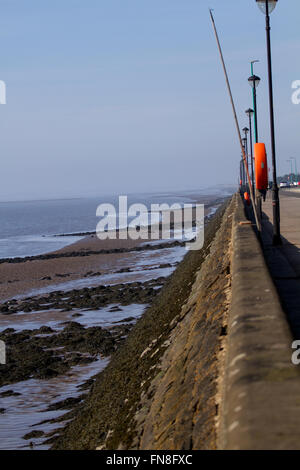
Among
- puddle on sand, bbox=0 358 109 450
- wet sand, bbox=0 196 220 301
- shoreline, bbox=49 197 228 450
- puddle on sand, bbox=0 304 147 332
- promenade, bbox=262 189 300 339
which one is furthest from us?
wet sand, bbox=0 196 220 301

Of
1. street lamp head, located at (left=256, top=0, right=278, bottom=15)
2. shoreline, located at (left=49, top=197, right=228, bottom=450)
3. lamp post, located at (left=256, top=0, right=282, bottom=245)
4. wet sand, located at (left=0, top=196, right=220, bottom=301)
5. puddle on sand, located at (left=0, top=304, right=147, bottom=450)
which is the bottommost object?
wet sand, located at (left=0, top=196, right=220, bottom=301)

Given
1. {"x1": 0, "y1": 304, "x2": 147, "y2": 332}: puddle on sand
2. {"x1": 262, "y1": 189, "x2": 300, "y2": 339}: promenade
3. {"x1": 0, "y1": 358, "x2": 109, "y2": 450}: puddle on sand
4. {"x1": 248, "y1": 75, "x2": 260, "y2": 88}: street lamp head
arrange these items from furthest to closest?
{"x1": 248, "y1": 75, "x2": 260, "y2": 88}: street lamp head → {"x1": 0, "y1": 304, "x2": 147, "y2": 332}: puddle on sand → {"x1": 0, "y1": 358, "x2": 109, "y2": 450}: puddle on sand → {"x1": 262, "y1": 189, "x2": 300, "y2": 339}: promenade

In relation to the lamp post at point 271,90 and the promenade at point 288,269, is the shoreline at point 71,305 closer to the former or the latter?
the promenade at point 288,269

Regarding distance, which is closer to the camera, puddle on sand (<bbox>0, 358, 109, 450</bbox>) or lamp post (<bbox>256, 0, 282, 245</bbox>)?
puddle on sand (<bbox>0, 358, 109, 450</bbox>)

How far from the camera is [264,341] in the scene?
382 centimetres

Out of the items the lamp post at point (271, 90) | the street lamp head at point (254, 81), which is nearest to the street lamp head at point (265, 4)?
the lamp post at point (271, 90)

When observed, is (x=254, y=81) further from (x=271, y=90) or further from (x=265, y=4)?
(x=265, y=4)

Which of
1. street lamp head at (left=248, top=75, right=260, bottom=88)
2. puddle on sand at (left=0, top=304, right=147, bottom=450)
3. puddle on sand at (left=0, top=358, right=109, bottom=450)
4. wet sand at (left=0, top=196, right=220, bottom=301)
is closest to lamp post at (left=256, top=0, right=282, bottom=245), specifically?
street lamp head at (left=248, top=75, right=260, bottom=88)

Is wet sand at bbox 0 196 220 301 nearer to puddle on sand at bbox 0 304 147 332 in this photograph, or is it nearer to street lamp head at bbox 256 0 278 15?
puddle on sand at bbox 0 304 147 332

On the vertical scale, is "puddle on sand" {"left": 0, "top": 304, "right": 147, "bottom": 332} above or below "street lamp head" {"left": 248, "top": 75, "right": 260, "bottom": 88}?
below

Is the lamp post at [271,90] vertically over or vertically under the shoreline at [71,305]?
over
